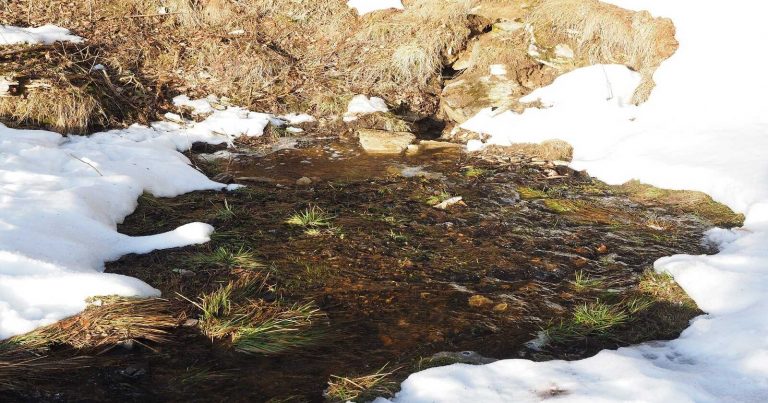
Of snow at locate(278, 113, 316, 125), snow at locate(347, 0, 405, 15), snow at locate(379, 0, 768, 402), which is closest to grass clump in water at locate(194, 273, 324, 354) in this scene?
snow at locate(379, 0, 768, 402)

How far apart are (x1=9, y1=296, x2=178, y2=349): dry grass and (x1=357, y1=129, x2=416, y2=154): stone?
16.3 feet

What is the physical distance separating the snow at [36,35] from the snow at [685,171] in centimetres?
718

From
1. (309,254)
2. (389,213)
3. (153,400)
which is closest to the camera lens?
(153,400)

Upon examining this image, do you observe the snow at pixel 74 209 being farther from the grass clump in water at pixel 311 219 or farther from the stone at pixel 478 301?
the stone at pixel 478 301

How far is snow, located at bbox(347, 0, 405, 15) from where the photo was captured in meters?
11.5

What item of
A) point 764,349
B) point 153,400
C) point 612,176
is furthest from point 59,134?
point 764,349

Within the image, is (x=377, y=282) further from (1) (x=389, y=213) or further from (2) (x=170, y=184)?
(2) (x=170, y=184)

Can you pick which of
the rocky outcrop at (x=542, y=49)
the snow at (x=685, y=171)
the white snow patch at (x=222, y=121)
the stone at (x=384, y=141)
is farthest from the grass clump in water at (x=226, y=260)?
the rocky outcrop at (x=542, y=49)

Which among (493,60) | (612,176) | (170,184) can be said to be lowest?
(170,184)

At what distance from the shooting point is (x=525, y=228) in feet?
18.1

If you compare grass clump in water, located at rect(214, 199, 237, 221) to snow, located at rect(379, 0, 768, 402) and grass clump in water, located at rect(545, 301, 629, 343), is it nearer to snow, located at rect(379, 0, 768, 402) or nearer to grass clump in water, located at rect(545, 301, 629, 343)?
snow, located at rect(379, 0, 768, 402)

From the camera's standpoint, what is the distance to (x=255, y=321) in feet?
12.1

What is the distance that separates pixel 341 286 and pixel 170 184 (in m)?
3.08

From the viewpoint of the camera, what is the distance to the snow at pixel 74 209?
3.59 meters
